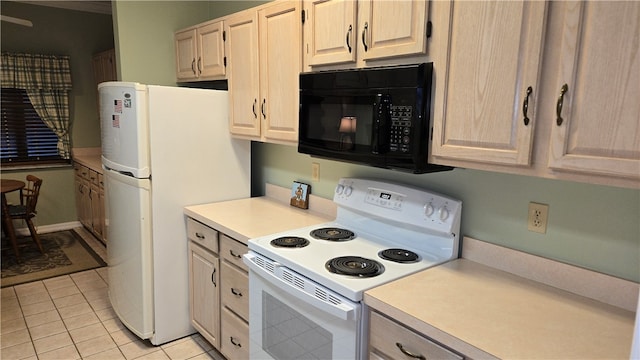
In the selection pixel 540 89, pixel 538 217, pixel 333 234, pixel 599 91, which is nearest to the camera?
pixel 599 91

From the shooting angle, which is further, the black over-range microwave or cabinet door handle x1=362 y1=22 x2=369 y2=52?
cabinet door handle x1=362 y1=22 x2=369 y2=52

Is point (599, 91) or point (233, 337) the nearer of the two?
point (599, 91)

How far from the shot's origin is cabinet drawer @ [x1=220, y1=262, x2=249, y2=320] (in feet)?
7.07

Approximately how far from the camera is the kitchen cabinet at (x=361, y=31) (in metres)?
1.54

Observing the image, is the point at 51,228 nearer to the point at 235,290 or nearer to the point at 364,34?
the point at 235,290

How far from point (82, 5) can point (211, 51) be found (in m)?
2.87

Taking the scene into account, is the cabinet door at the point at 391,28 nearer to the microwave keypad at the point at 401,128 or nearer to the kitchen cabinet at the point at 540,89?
the kitchen cabinet at the point at 540,89

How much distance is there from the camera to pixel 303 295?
5.21ft

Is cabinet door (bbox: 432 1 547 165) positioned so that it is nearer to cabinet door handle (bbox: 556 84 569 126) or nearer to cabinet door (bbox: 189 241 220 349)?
cabinet door handle (bbox: 556 84 569 126)

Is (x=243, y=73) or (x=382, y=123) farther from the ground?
(x=243, y=73)

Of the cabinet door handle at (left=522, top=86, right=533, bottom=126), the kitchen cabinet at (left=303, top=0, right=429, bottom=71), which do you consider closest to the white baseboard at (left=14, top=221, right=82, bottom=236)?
the kitchen cabinet at (left=303, top=0, right=429, bottom=71)

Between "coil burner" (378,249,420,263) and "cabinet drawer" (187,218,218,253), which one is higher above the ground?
"coil burner" (378,249,420,263)

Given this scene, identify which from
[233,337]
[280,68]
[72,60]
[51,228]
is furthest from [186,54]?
[51,228]

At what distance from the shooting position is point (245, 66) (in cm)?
251
